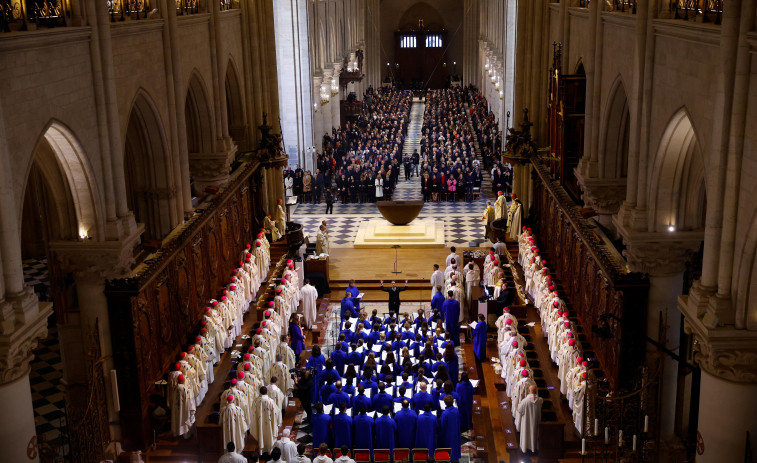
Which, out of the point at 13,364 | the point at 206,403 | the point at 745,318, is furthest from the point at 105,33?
the point at 745,318

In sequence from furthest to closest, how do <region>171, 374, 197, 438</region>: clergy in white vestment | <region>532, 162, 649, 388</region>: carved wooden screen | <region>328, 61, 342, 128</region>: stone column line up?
<region>328, 61, 342, 128</region>: stone column
<region>171, 374, 197, 438</region>: clergy in white vestment
<region>532, 162, 649, 388</region>: carved wooden screen

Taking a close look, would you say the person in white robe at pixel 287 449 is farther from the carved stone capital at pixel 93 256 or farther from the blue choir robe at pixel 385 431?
the carved stone capital at pixel 93 256

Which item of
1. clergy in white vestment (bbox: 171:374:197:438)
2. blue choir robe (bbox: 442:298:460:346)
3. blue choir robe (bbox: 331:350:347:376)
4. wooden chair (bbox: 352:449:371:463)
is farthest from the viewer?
blue choir robe (bbox: 442:298:460:346)

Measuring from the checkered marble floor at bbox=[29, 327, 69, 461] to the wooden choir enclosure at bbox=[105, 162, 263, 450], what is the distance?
1.25 m

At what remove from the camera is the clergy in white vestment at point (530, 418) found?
1505 centimetres

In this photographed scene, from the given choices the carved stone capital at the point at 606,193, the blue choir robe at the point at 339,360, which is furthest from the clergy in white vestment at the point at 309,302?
the carved stone capital at the point at 606,193

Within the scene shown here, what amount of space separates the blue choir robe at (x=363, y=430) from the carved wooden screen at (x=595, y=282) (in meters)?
4.34

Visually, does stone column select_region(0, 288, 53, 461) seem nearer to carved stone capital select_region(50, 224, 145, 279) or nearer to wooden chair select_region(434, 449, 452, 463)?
carved stone capital select_region(50, 224, 145, 279)

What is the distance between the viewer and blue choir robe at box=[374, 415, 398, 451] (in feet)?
50.0

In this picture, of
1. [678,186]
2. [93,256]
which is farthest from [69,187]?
[678,186]

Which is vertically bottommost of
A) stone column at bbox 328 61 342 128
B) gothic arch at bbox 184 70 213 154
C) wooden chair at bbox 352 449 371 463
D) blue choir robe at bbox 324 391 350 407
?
wooden chair at bbox 352 449 371 463

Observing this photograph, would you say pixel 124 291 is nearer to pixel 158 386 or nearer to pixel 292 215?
pixel 158 386

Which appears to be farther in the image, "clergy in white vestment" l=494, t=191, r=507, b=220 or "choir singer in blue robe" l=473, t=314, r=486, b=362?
"clergy in white vestment" l=494, t=191, r=507, b=220

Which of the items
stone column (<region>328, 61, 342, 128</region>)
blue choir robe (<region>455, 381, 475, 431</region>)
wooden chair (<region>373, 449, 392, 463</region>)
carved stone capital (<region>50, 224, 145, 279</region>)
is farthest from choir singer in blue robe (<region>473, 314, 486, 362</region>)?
stone column (<region>328, 61, 342, 128</region>)
